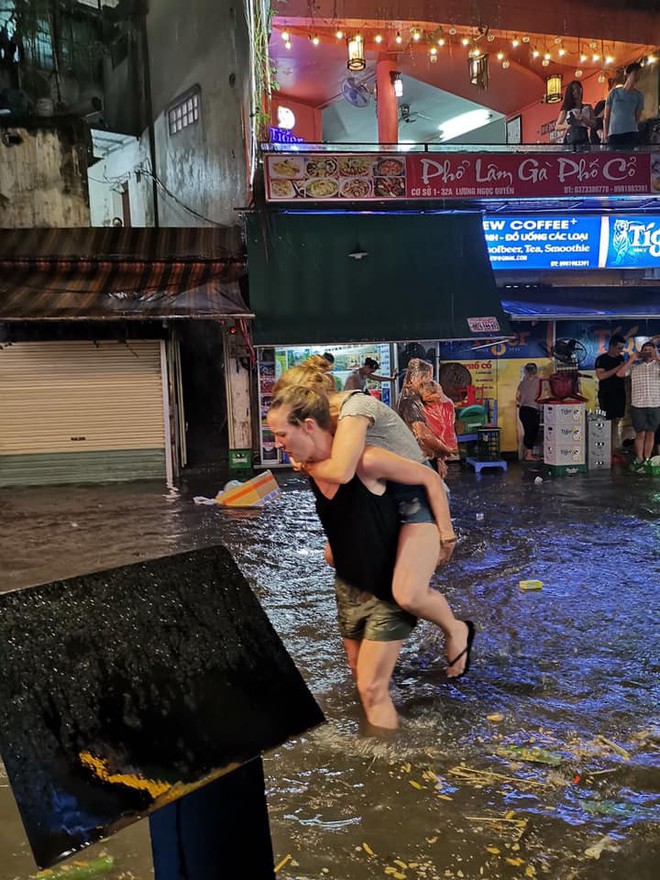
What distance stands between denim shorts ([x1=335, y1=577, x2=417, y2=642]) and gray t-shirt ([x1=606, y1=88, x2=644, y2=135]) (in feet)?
42.9

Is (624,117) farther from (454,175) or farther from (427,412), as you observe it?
(427,412)

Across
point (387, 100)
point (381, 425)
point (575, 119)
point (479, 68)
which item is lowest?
point (381, 425)

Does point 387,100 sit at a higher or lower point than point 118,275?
higher

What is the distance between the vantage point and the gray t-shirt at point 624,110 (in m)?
13.3

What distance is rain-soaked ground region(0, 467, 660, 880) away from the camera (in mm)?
2895

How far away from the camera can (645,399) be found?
1219 cm

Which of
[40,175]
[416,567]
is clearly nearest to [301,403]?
[416,567]

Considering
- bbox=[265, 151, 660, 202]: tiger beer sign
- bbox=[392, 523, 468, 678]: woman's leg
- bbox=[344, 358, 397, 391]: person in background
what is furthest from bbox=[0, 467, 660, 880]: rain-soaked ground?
bbox=[265, 151, 660, 202]: tiger beer sign

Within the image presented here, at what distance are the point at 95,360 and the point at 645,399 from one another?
9.98 m

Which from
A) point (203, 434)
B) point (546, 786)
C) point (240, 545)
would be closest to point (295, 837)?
point (546, 786)

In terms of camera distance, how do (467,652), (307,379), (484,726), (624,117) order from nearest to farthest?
(307,379) → (484,726) → (467,652) → (624,117)

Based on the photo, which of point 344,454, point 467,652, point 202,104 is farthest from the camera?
point 202,104

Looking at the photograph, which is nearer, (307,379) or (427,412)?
(307,379)

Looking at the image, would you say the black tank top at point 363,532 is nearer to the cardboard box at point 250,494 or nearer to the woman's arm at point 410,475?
the woman's arm at point 410,475
